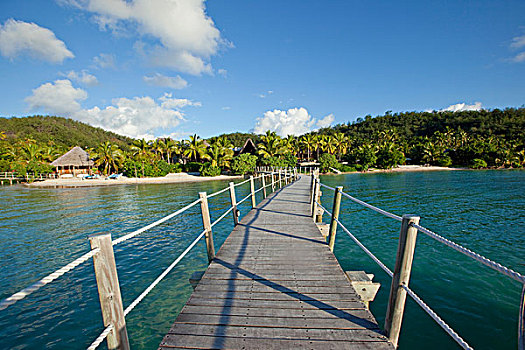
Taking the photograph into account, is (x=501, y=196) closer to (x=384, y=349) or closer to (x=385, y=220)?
(x=385, y=220)

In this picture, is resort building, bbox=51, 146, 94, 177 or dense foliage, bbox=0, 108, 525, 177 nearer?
dense foliage, bbox=0, 108, 525, 177

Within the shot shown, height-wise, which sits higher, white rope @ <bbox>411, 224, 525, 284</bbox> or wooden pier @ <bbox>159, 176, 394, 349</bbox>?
white rope @ <bbox>411, 224, 525, 284</bbox>

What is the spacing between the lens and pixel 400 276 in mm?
2422

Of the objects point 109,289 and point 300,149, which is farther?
point 300,149

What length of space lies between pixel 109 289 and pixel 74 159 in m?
55.7

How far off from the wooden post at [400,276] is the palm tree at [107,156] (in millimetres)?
50722

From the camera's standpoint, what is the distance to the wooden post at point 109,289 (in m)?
1.90

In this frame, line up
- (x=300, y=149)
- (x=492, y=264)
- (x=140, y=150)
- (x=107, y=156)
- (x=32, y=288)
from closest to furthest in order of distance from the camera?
(x=32, y=288)
(x=492, y=264)
(x=107, y=156)
(x=140, y=150)
(x=300, y=149)

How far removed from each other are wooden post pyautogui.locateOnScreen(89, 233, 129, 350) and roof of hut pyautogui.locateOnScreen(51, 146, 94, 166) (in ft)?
181

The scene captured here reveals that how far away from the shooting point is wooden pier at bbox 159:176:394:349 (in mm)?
2383

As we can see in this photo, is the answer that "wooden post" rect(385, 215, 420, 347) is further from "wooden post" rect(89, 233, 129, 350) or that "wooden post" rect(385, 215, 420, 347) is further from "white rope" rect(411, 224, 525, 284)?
"wooden post" rect(89, 233, 129, 350)

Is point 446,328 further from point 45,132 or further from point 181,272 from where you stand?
point 45,132

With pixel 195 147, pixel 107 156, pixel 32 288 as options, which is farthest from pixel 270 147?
pixel 32 288

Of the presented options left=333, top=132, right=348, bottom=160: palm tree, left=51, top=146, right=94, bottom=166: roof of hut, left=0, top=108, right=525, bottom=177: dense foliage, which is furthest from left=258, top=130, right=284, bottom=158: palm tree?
left=51, top=146, right=94, bottom=166: roof of hut
